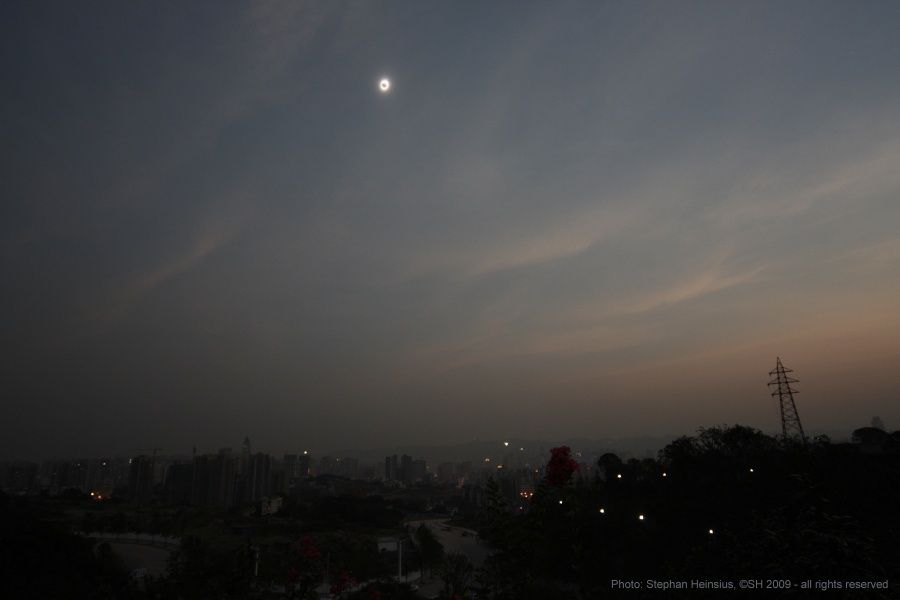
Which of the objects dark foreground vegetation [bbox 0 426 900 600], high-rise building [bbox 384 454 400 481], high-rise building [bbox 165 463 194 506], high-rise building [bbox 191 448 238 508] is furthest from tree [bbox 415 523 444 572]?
high-rise building [bbox 384 454 400 481]

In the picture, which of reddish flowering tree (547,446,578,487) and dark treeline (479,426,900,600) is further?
reddish flowering tree (547,446,578,487)

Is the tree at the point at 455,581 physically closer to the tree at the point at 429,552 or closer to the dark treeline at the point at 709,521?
the dark treeline at the point at 709,521

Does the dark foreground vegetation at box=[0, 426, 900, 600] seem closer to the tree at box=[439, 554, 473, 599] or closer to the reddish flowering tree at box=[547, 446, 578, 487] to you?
the reddish flowering tree at box=[547, 446, 578, 487]

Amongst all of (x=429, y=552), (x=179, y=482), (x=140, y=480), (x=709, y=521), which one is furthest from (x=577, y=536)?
(x=179, y=482)

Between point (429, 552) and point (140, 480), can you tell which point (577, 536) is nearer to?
point (429, 552)

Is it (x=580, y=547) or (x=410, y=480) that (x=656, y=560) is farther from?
(x=410, y=480)

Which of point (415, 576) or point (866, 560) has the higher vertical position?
point (866, 560)

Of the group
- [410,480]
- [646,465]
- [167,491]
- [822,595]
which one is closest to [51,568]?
[822,595]
